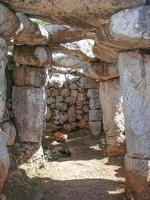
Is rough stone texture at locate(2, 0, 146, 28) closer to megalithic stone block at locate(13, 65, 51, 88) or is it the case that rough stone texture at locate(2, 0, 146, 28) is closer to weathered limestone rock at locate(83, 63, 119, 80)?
megalithic stone block at locate(13, 65, 51, 88)

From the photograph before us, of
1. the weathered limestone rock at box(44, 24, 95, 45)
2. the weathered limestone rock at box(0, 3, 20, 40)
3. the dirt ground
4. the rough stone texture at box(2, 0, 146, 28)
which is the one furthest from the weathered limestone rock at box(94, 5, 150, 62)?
the dirt ground

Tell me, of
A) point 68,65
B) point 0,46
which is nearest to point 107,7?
point 0,46

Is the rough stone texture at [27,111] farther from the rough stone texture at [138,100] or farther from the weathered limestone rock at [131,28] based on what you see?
the weathered limestone rock at [131,28]

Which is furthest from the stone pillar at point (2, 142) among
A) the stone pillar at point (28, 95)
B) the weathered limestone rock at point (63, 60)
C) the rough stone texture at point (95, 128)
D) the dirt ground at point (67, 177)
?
the rough stone texture at point (95, 128)

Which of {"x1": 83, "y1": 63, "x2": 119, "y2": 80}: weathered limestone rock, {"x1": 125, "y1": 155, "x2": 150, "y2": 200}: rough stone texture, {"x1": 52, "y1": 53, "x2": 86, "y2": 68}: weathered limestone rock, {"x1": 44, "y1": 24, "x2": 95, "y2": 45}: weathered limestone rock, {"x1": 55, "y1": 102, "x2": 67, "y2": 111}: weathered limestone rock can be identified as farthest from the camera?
{"x1": 55, "y1": 102, "x2": 67, "y2": 111}: weathered limestone rock

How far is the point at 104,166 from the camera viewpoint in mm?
8453

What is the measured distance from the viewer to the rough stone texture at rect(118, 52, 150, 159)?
5.31 metres

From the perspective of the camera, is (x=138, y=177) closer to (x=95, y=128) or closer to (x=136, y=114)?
(x=136, y=114)

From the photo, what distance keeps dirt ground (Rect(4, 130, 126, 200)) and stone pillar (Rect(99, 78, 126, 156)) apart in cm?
29

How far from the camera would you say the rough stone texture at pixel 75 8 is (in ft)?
15.6

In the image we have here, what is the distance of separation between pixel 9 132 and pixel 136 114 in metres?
2.95

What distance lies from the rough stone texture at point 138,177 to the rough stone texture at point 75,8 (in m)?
1.98

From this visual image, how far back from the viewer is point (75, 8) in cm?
493

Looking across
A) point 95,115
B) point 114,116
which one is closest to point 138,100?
point 114,116
